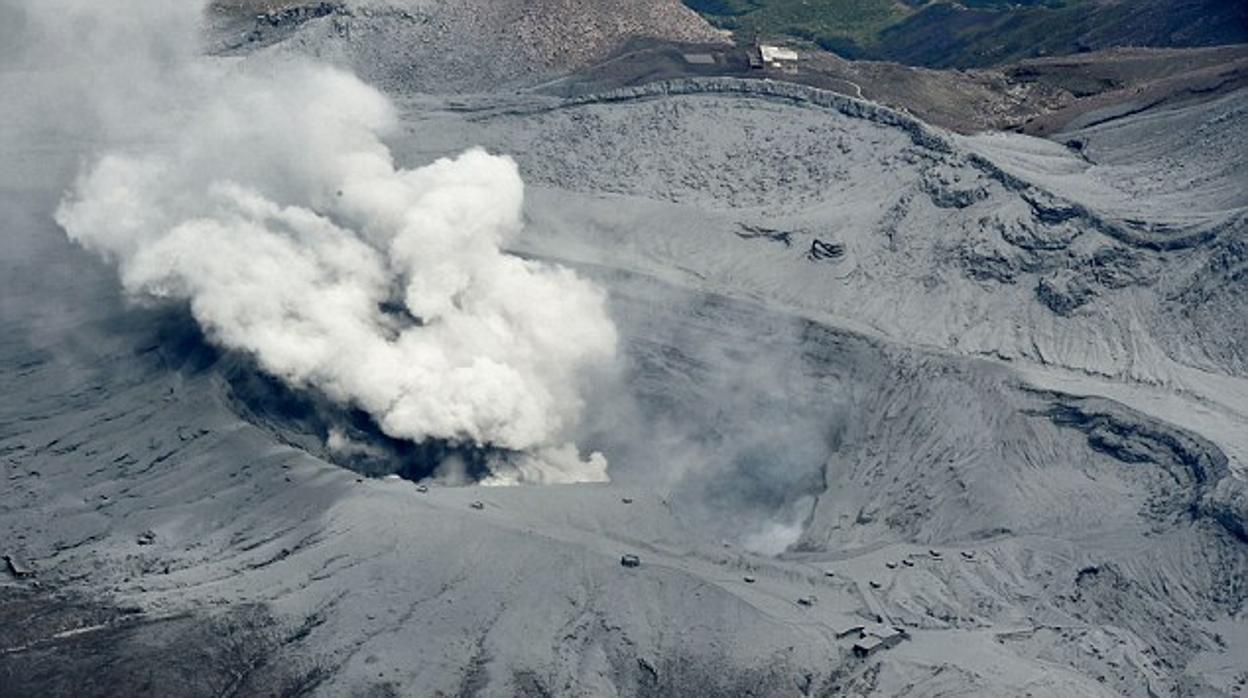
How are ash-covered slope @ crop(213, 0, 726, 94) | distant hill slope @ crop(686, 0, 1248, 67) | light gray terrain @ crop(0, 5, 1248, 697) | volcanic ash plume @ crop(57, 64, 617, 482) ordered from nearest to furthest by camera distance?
light gray terrain @ crop(0, 5, 1248, 697), volcanic ash plume @ crop(57, 64, 617, 482), ash-covered slope @ crop(213, 0, 726, 94), distant hill slope @ crop(686, 0, 1248, 67)

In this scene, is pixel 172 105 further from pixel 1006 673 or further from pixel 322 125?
pixel 1006 673

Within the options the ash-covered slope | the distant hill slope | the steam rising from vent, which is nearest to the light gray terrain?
the steam rising from vent

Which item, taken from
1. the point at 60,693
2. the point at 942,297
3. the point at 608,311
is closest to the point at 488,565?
the point at 60,693

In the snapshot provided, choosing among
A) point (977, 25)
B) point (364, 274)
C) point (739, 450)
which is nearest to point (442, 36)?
point (364, 274)

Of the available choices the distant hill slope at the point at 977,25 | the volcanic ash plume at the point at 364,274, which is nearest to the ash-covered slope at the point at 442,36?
the volcanic ash plume at the point at 364,274

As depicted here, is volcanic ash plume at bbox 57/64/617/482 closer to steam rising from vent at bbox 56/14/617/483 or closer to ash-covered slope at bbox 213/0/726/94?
steam rising from vent at bbox 56/14/617/483

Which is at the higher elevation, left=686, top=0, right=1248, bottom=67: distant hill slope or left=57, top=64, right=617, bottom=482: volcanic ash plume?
left=686, top=0, right=1248, bottom=67: distant hill slope
